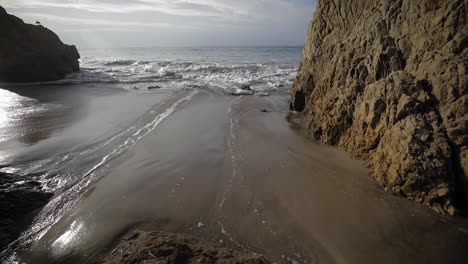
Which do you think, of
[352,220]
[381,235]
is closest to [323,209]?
[352,220]

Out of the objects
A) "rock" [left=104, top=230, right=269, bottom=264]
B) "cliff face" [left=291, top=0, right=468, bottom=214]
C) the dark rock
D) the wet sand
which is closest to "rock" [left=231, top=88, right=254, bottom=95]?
"cliff face" [left=291, top=0, right=468, bottom=214]

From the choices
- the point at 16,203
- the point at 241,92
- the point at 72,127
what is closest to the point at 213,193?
the point at 16,203

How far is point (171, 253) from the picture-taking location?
2.77 m

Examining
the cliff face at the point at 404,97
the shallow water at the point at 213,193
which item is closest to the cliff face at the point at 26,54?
the shallow water at the point at 213,193

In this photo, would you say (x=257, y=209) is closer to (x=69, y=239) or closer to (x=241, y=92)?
(x=69, y=239)

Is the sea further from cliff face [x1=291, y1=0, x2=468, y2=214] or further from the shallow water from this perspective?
cliff face [x1=291, y1=0, x2=468, y2=214]

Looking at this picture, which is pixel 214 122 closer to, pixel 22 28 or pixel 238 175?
pixel 238 175

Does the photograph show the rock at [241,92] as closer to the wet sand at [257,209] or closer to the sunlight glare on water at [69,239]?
the wet sand at [257,209]

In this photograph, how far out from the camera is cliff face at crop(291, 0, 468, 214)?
4.56 meters

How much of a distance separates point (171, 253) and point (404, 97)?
552 centimetres

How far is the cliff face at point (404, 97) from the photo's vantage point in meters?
4.56

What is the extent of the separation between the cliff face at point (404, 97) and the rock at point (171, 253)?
373 centimetres

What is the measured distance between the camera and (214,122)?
31.7 feet

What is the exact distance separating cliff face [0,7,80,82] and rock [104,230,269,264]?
2305 cm
